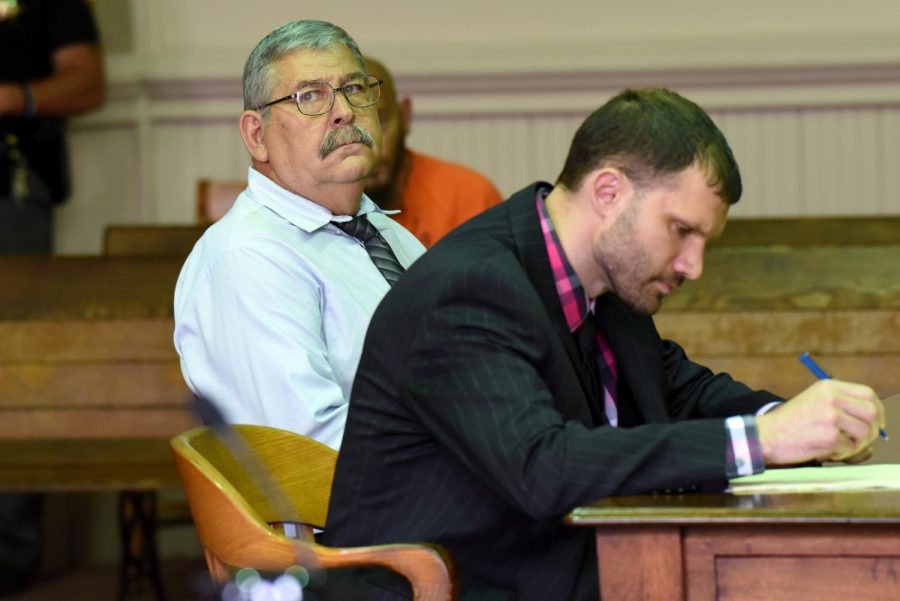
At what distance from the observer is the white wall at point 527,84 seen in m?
5.33

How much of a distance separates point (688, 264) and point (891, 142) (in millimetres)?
3592

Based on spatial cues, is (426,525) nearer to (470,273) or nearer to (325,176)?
(470,273)

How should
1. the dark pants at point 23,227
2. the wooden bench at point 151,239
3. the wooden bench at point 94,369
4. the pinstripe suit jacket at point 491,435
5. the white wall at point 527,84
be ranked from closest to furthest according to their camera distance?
1. the pinstripe suit jacket at point 491,435
2. the wooden bench at point 94,369
3. the wooden bench at point 151,239
4. the dark pants at point 23,227
5. the white wall at point 527,84

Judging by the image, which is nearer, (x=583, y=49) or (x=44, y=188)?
(x=44, y=188)

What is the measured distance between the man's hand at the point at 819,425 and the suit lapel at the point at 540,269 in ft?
0.87

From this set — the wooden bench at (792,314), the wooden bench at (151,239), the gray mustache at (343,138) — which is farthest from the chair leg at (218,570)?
the wooden bench at (151,239)

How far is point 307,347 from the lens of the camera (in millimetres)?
2471

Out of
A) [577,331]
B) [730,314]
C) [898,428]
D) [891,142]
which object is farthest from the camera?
[891,142]

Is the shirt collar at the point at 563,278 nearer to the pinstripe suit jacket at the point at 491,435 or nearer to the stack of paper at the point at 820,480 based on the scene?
the pinstripe suit jacket at the point at 491,435

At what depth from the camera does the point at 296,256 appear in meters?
2.58

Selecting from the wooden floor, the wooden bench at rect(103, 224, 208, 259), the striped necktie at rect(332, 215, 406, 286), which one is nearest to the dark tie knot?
the striped necktie at rect(332, 215, 406, 286)

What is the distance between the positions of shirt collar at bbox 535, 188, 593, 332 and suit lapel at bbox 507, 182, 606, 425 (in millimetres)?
11

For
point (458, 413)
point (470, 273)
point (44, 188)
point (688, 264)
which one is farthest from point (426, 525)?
point (44, 188)

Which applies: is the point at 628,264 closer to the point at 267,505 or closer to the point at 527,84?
the point at 267,505
